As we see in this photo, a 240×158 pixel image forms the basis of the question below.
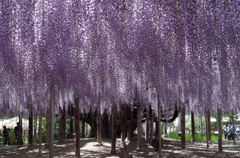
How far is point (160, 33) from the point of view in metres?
6.74

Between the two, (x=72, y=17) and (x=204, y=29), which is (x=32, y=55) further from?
(x=204, y=29)

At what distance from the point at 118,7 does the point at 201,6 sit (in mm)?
1552

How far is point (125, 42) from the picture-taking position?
7.26 meters

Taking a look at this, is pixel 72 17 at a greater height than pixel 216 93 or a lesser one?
greater

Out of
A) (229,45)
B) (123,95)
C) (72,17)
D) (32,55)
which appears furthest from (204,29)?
(123,95)

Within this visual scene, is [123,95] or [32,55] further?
[123,95]

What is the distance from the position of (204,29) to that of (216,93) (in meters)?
8.53

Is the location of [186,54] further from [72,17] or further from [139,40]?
[72,17]

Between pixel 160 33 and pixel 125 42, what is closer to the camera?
pixel 160 33

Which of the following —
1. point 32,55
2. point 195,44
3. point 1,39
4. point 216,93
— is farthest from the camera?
point 216,93

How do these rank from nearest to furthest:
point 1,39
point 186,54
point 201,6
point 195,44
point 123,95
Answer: point 201,6 < point 195,44 < point 1,39 < point 186,54 < point 123,95

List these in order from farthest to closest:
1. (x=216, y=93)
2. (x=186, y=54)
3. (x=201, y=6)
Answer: (x=216, y=93) → (x=186, y=54) → (x=201, y=6)

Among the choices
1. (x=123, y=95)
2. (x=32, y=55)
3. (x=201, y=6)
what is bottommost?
(x=123, y=95)

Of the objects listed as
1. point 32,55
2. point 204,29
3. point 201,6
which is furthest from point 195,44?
point 32,55
